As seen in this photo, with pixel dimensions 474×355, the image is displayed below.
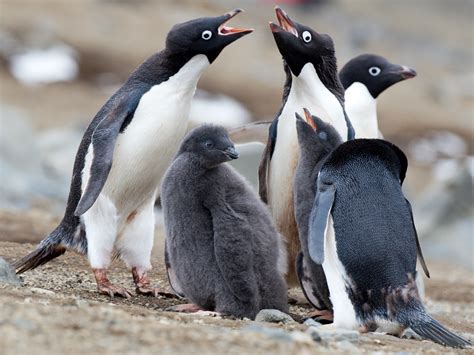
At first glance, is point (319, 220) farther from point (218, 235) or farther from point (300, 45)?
point (300, 45)

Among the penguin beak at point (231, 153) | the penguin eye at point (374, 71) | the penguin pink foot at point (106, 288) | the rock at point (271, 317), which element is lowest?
the rock at point (271, 317)

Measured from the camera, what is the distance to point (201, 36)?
648 centimetres

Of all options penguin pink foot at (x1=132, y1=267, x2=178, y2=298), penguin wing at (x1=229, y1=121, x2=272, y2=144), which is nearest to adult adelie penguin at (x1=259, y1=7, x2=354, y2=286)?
penguin pink foot at (x1=132, y1=267, x2=178, y2=298)

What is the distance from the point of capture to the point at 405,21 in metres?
33.8

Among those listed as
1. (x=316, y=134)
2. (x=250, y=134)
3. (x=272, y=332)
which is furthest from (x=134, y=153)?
(x=272, y=332)

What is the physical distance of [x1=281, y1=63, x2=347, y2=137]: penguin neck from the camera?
6.89 metres

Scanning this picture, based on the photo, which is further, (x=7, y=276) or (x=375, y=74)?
(x=375, y=74)

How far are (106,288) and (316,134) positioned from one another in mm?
1430

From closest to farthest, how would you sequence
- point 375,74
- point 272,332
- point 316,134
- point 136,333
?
point 136,333 → point 272,332 → point 316,134 → point 375,74

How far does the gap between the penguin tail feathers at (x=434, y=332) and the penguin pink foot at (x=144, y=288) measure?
156 centimetres

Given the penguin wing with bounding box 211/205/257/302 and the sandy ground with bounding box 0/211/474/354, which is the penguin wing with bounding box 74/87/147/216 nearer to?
the sandy ground with bounding box 0/211/474/354

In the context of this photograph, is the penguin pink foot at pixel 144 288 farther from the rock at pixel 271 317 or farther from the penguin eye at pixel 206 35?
the penguin eye at pixel 206 35

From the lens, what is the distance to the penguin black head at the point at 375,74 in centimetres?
877

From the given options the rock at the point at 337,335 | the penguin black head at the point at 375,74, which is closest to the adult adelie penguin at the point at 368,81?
the penguin black head at the point at 375,74
